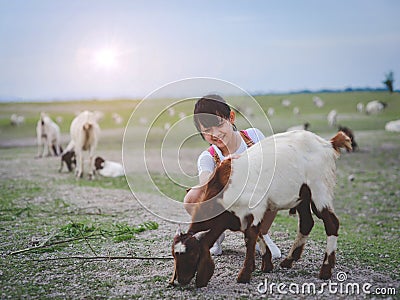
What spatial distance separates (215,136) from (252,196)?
3.18 ft

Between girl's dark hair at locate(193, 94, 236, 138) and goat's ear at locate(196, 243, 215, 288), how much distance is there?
1381 mm

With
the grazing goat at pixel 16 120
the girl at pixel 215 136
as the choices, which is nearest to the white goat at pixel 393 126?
the girl at pixel 215 136

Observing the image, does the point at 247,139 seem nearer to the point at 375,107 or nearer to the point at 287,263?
the point at 287,263

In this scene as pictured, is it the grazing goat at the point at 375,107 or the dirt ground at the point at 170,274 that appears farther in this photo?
the grazing goat at the point at 375,107

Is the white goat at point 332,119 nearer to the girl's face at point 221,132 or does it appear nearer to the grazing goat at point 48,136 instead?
the grazing goat at point 48,136

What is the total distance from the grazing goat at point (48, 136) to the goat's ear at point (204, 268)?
16535 mm

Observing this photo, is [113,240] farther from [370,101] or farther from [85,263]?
[370,101]

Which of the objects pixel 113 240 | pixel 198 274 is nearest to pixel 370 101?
pixel 113 240

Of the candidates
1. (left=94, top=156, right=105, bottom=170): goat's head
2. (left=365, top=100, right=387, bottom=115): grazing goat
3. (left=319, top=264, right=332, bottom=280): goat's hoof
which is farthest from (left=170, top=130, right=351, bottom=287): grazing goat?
(left=365, top=100, right=387, bottom=115): grazing goat

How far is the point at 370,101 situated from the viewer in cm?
2464

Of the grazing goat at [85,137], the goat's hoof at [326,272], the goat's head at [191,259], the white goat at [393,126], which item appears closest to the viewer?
the goat's head at [191,259]

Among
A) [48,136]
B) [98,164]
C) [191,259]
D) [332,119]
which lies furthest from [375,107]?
[191,259]

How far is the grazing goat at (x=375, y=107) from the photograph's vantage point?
24020 mm

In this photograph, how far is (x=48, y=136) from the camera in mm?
20844
